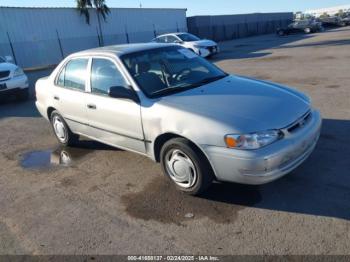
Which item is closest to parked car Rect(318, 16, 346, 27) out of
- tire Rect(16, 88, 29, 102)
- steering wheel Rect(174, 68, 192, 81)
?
tire Rect(16, 88, 29, 102)

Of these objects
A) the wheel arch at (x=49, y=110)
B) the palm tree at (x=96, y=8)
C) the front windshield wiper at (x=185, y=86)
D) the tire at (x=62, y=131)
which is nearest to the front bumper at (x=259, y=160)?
the front windshield wiper at (x=185, y=86)

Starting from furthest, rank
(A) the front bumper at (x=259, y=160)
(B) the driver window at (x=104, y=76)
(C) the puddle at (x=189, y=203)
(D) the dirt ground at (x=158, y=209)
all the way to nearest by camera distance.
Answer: (B) the driver window at (x=104, y=76), (C) the puddle at (x=189, y=203), (A) the front bumper at (x=259, y=160), (D) the dirt ground at (x=158, y=209)

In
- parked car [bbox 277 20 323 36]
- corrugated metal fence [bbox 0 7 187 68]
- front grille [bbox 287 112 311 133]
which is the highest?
front grille [bbox 287 112 311 133]

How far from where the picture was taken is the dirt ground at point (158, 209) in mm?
3174

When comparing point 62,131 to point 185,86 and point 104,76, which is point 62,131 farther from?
point 185,86

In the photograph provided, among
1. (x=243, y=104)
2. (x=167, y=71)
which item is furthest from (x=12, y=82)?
(x=243, y=104)

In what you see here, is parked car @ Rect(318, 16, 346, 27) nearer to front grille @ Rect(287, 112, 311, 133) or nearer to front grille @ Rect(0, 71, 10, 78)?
front grille @ Rect(0, 71, 10, 78)

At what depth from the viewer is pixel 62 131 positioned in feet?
20.0

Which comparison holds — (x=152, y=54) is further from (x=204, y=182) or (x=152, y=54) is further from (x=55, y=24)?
(x=55, y=24)

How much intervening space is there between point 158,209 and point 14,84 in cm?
888

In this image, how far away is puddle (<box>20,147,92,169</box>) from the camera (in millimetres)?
5520

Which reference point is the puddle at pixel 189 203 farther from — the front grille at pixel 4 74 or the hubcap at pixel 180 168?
the front grille at pixel 4 74

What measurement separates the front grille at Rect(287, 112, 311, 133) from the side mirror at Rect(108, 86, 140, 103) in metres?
1.77

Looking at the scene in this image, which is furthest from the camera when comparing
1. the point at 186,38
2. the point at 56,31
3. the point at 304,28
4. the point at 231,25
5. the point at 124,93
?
the point at 231,25
